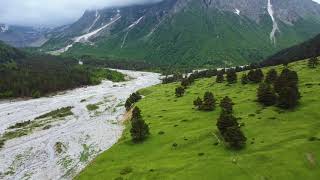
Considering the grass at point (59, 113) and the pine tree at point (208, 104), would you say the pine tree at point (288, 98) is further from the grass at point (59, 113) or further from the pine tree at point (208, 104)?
the grass at point (59, 113)

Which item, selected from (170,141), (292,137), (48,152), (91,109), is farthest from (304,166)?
(91,109)

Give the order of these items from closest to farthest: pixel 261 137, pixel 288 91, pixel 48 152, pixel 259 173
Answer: pixel 259 173
pixel 261 137
pixel 288 91
pixel 48 152

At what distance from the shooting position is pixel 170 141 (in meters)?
93.6

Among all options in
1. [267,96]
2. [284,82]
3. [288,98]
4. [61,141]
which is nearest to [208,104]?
[267,96]

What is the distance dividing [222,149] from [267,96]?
3412cm

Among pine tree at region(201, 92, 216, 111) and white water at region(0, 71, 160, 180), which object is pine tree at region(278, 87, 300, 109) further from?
white water at region(0, 71, 160, 180)

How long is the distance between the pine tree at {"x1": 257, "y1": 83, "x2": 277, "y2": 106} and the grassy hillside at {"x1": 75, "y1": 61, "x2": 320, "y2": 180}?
2435 millimetres

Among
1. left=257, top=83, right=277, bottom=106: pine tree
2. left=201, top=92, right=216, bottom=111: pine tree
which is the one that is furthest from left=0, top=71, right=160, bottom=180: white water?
left=257, top=83, right=277, bottom=106: pine tree

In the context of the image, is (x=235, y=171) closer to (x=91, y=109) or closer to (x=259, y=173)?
(x=259, y=173)

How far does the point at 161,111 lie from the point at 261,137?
176 feet

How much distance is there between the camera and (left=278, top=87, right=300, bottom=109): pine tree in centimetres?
10081

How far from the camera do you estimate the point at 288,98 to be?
101m

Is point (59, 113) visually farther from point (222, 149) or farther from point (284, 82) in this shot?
point (222, 149)

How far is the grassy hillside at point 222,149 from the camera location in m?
68.3
